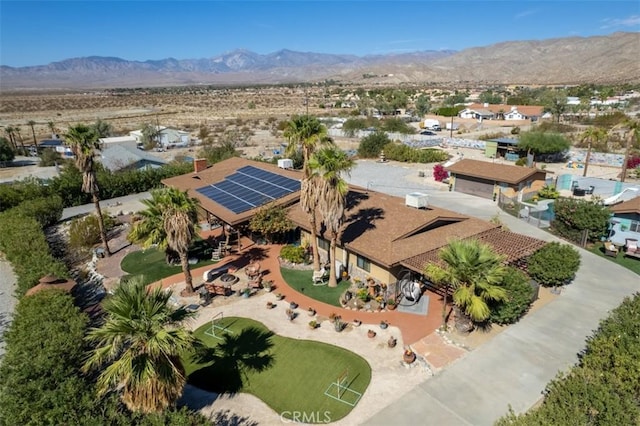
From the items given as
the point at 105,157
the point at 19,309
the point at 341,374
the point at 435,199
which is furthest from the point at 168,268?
the point at 105,157

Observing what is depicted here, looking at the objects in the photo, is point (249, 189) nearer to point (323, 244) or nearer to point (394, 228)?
point (323, 244)

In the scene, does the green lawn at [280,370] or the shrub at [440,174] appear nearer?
the green lawn at [280,370]

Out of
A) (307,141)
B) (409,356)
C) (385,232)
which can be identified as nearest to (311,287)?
(385,232)

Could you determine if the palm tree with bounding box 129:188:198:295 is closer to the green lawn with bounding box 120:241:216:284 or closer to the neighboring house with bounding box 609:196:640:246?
the green lawn with bounding box 120:241:216:284

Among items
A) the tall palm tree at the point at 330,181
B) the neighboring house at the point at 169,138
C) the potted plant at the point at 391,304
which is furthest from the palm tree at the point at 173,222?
the neighboring house at the point at 169,138

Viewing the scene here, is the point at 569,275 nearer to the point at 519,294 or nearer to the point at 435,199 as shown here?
the point at 519,294

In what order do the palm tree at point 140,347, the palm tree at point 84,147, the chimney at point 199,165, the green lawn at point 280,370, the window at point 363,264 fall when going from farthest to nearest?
the chimney at point 199,165 → the palm tree at point 84,147 → the window at point 363,264 → the green lawn at point 280,370 → the palm tree at point 140,347

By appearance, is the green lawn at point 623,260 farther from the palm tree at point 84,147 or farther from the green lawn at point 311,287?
the palm tree at point 84,147
